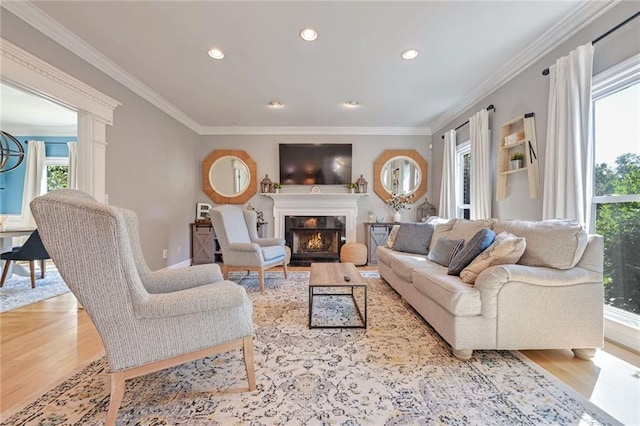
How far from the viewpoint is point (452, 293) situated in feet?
6.02

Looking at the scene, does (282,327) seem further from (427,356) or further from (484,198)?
(484,198)

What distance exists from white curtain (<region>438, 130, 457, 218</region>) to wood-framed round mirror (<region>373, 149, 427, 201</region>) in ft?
2.57

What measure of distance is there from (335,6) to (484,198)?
2.72 metres

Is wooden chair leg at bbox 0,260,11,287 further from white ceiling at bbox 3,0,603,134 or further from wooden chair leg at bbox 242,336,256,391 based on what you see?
wooden chair leg at bbox 242,336,256,391

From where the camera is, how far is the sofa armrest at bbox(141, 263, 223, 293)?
1735mm

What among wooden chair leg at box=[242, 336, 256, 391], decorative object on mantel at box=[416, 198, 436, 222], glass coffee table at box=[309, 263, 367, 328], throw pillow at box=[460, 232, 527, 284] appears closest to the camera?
wooden chair leg at box=[242, 336, 256, 391]

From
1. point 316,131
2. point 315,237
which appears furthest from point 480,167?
point 315,237

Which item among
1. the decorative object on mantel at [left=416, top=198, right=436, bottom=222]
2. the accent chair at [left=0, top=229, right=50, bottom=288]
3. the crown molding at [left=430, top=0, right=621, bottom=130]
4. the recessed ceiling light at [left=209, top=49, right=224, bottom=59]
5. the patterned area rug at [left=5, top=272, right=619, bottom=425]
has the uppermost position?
the recessed ceiling light at [left=209, top=49, right=224, bottom=59]

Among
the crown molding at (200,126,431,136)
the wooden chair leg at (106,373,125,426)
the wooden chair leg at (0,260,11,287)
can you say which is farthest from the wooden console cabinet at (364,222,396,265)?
the wooden chair leg at (0,260,11,287)

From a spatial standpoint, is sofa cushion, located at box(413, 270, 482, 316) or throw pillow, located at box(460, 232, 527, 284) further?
throw pillow, located at box(460, 232, 527, 284)

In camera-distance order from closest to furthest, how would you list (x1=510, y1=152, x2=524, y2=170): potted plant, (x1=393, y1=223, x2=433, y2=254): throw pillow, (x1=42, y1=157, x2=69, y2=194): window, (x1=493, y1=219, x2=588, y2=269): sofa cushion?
(x1=493, y1=219, x2=588, y2=269): sofa cushion, (x1=510, y1=152, x2=524, y2=170): potted plant, (x1=393, y1=223, x2=433, y2=254): throw pillow, (x1=42, y1=157, x2=69, y2=194): window

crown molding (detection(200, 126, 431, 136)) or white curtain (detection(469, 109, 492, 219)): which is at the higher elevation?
crown molding (detection(200, 126, 431, 136))

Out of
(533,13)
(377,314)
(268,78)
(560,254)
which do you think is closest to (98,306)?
(377,314)

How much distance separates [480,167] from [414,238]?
1223 millimetres
